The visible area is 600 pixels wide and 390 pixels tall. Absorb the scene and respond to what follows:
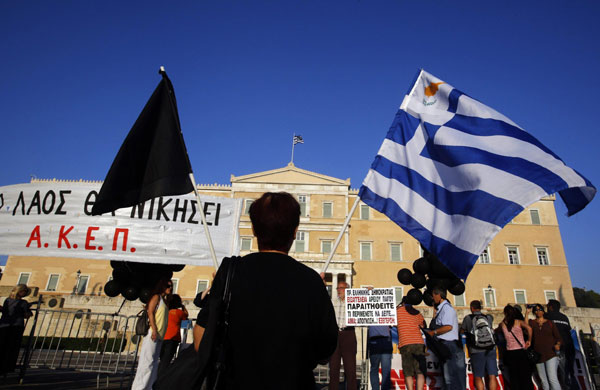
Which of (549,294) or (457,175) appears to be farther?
(549,294)

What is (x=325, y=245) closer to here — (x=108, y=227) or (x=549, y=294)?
(x=549, y=294)

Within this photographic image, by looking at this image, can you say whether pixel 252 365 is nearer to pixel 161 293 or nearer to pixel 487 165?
pixel 487 165

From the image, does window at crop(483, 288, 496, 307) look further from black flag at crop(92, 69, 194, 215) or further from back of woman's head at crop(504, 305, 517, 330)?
black flag at crop(92, 69, 194, 215)

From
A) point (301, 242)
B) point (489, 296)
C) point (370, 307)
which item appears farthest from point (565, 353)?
point (301, 242)

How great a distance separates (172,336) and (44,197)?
273 cm

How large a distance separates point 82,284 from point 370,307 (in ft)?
114

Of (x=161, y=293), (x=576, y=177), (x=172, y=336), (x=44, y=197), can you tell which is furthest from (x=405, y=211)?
(x=44, y=197)

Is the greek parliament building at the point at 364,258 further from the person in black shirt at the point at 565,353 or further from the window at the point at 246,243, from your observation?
the person in black shirt at the point at 565,353

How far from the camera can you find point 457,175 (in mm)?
4078

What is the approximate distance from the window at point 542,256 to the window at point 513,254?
5.72 feet

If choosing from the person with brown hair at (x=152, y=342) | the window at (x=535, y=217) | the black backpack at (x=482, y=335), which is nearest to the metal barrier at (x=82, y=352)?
the person with brown hair at (x=152, y=342)

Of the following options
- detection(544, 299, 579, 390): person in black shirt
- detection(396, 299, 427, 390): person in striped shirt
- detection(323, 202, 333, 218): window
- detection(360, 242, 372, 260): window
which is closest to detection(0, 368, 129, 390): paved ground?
detection(396, 299, 427, 390): person in striped shirt

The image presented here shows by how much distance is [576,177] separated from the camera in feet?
11.5

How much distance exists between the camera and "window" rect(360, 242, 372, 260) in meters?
34.2
